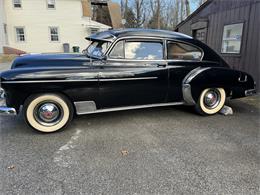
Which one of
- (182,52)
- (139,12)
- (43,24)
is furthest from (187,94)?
(139,12)

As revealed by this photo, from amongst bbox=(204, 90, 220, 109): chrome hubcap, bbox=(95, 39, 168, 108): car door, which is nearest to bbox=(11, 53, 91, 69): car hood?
bbox=(95, 39, 168, 108): car door

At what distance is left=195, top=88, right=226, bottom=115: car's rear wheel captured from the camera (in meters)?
4.62

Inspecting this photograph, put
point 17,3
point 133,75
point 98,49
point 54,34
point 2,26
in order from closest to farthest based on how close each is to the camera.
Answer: point 133,75 → point 98,49 → point 2,26 → point 17,3 → point 54,34

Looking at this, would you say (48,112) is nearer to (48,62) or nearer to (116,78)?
(48,62)

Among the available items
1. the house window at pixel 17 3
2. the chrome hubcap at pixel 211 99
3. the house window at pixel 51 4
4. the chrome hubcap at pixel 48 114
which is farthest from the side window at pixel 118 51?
the house window at pixel 17 3

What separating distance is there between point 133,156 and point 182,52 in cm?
250

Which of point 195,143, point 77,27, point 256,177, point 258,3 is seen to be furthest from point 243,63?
point 77,27

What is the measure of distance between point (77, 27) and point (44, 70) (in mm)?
18264

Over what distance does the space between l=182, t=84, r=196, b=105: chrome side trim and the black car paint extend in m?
0.08

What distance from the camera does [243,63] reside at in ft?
22.8

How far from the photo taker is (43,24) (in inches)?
763

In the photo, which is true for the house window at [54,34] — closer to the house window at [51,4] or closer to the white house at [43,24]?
the white house at [43,24]

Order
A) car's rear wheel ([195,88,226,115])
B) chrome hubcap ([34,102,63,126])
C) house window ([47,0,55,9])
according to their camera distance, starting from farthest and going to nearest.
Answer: house window ([47,0,55,9]), car's rear wheel ([195,88,226,115]), chrome hubcap ([34,102,63,126])

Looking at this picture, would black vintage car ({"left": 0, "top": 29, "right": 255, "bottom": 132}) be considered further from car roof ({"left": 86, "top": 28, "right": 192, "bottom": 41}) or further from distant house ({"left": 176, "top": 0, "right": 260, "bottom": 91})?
distant house ({"left": 176, "top": 0, "right": 260, "bottom": 91})
